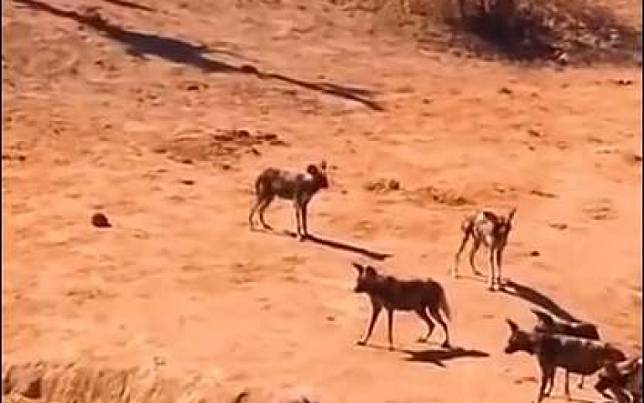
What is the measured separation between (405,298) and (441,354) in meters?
0.41

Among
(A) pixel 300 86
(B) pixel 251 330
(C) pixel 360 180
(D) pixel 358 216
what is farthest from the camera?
(A) pixel 300 86

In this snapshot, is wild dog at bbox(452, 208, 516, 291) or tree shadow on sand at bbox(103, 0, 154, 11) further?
tree shadow on sand at bbox(103, 0, 154, 11)

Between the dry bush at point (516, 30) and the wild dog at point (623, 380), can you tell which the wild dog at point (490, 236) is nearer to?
the wild dog at point (623, 380)

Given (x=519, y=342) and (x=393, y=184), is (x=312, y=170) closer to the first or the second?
(x=393, y=184)

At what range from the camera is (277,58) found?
19.2m

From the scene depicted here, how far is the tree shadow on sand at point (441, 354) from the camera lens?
1154cm

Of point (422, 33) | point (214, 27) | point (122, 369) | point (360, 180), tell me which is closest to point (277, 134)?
point (360, 180)

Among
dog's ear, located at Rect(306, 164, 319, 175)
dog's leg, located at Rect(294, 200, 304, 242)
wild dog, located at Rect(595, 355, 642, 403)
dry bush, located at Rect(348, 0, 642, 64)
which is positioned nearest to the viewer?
wild dog, located at Rect(595, 355, 642, 403)

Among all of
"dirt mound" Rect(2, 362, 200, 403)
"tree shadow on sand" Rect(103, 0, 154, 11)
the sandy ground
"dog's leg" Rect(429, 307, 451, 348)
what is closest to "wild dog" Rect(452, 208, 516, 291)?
the sandy ground

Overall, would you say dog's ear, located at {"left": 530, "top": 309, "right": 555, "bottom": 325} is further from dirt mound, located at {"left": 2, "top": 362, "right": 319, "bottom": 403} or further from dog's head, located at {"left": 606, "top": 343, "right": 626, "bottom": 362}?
dirt mound, located at {"left": 2, "top": 362, "right": 319, "bottom": 403}

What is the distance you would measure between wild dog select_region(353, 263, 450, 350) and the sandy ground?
153mm

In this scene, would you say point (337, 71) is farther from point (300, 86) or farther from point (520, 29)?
point (520, 29)

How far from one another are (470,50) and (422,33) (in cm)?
56

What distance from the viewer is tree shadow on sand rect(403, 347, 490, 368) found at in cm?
1154
